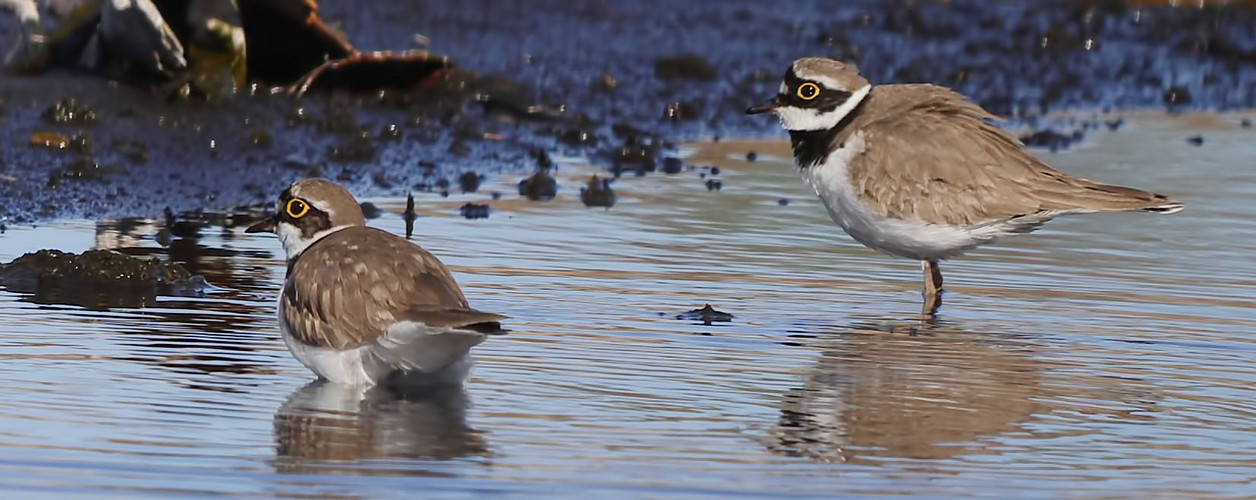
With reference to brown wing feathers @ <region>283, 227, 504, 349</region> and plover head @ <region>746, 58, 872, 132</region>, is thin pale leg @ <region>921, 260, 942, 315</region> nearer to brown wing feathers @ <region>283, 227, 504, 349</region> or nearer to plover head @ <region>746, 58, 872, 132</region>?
plover head @ <region>746, 58, 872, 132</region>

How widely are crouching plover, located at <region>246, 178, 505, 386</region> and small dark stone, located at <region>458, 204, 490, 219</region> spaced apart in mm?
3331

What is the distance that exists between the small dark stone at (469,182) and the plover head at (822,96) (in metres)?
2.66

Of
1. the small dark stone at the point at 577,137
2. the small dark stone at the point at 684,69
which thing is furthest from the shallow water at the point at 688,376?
the small dark stone at the point at 684,69

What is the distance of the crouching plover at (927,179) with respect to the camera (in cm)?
832

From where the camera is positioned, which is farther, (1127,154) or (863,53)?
(863,53)

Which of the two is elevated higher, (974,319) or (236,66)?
(236,66)

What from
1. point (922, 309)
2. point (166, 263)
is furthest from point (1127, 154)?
point (166, 263)

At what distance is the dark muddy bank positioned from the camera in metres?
11.0

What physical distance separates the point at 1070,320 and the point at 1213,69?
10849mm

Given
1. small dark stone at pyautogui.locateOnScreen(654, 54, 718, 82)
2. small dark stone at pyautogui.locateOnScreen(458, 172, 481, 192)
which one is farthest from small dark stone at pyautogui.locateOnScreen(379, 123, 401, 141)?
small dark stone at pyautogui.locateOnScreen(654, 54, 718, 82)

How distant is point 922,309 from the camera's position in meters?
8.06

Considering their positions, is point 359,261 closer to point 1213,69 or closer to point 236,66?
point 236,66

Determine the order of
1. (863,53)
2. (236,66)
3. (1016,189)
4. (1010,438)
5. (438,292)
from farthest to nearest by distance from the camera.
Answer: (863,53)
(236,66)
(1016,189)
(438,292)
(1010,438)

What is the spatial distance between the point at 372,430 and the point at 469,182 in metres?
5.31
